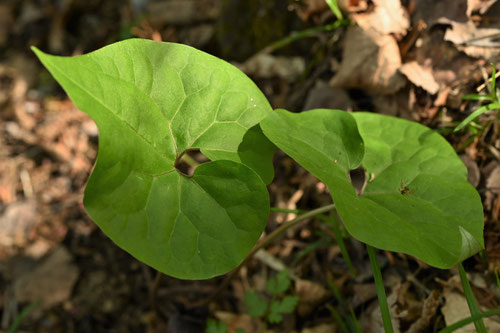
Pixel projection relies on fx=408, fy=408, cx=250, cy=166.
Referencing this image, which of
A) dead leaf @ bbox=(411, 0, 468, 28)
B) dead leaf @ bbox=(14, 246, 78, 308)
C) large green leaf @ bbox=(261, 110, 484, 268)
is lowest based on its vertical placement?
dead leaf @ bbox=(14, 246, 78, 308)

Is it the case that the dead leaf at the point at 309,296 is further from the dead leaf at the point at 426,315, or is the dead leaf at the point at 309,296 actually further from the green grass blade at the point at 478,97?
the green grass blade at the point at 478,97

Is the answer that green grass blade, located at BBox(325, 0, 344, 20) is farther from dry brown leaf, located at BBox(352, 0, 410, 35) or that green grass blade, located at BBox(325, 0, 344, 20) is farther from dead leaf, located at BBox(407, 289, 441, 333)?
dead leaf, located at BBox(407, 289, 441, 333)

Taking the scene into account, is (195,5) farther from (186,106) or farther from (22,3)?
(186,106)

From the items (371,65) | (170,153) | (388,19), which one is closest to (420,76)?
(371,65)

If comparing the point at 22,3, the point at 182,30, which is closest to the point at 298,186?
the point at 182,30

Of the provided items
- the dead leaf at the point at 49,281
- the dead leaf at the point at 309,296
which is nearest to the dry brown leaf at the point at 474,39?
the dead leaf at the point at 309,296

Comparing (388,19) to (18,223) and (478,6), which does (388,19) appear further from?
(18,223)

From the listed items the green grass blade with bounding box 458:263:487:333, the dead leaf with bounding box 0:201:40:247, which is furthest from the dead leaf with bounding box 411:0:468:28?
the dead leaf with bounding box 0:201:40:247
